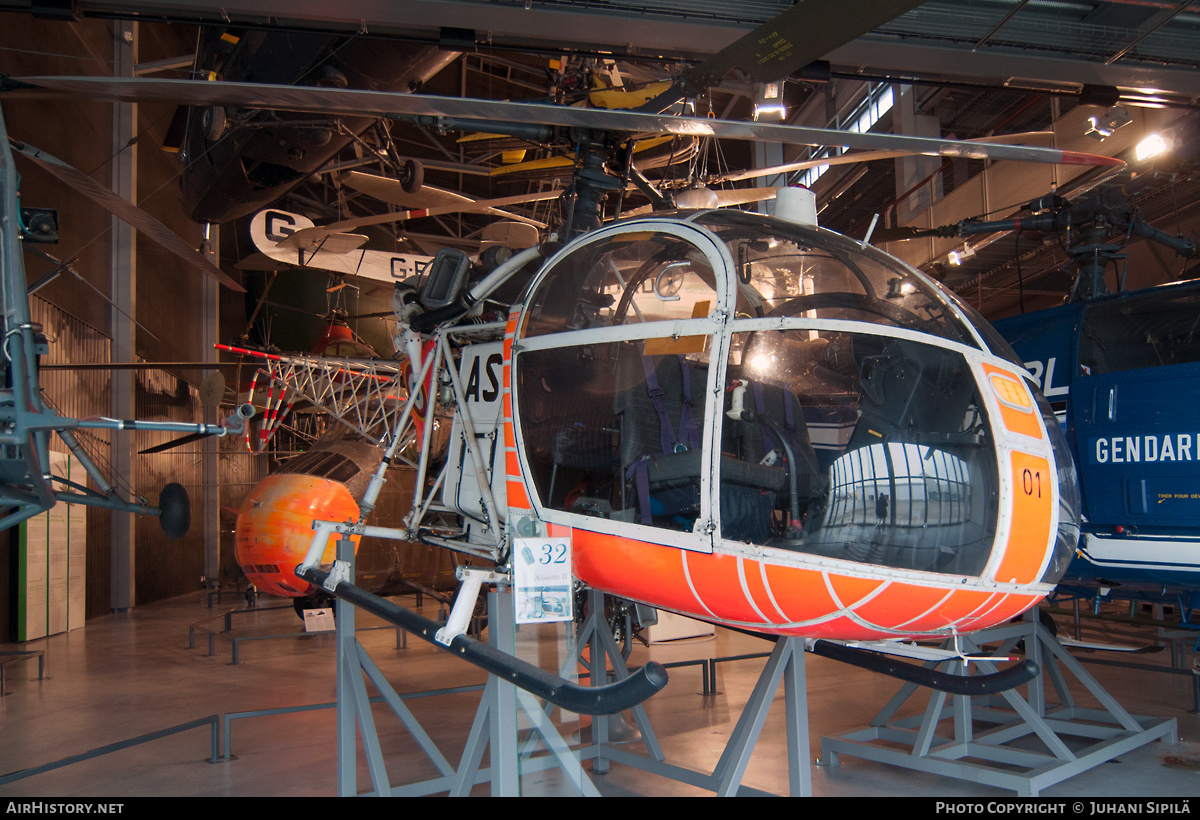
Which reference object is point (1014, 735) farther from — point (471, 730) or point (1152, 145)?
point (1152, 145)

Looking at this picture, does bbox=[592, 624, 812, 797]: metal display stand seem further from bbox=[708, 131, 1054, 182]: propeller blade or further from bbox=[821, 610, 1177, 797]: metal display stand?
bbox=[708, 131, 1054, 182]: propeller blade

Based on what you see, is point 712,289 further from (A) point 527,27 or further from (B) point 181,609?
(B) point 181,609

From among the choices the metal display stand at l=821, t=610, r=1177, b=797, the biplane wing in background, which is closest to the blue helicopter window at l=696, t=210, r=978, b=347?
the metal display stand at l=821, t=610, r=1177, b=797

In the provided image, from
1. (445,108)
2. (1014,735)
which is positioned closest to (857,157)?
(1014,735)

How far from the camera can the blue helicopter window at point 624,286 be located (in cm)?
320

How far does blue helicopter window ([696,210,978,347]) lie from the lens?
2986 millimetres

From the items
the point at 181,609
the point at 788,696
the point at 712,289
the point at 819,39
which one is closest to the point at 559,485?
the point at 712,289

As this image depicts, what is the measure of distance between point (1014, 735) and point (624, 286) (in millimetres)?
4257

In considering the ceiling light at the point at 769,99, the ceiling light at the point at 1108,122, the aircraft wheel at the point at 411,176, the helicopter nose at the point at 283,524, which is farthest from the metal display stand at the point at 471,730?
the ceiling light at the point at 1108,122

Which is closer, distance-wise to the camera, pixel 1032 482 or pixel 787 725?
pixel 1032 482

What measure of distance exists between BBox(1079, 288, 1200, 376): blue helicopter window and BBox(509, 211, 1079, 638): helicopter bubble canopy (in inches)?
88.2

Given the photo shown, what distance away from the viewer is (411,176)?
7.43 meters
